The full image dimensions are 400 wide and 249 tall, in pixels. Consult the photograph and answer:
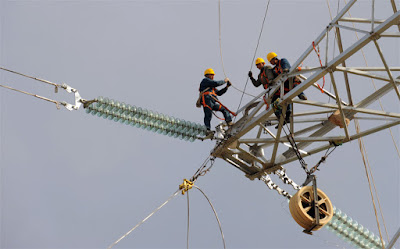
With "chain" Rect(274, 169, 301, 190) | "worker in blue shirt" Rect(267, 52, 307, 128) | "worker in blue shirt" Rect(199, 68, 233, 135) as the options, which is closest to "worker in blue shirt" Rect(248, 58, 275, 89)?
"worker in blue shirt" Rect(267, 52, 307, 128)

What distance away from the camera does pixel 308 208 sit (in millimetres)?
21141

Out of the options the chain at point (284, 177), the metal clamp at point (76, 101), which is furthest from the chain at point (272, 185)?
the metal clamp at point (76, 101)

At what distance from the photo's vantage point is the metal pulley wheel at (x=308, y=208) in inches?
822

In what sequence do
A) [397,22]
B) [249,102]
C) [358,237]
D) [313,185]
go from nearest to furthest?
[397,22] → [313,185] → [249,102] → [358,237]

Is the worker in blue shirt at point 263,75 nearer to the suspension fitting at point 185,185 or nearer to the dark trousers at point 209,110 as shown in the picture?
the dark trousers at point 209,110

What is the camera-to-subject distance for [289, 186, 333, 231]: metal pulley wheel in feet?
68.5

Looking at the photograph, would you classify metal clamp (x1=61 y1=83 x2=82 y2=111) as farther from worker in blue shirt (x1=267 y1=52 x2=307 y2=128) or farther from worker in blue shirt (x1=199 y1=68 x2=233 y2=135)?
worker in blue shirt (x1=267 y1=52 x2=307 y2=128)

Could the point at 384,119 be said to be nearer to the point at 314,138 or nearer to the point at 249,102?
the point at 314,138

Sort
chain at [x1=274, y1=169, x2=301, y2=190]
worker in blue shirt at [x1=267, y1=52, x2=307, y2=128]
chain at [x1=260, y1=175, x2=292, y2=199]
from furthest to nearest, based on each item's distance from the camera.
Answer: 1. chain at [x1=260, y1=175, x2=292, y2=199]
2. chain at [x1=274, y1=169, x2=301, y2=190]
3. worker in blue shirt at [x1=267, y1=52, x2=307, y2=128]

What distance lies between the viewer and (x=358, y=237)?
91.6 ft

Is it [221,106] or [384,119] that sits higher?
[221,106]

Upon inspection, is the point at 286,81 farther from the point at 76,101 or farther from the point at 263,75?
the point at 76,101

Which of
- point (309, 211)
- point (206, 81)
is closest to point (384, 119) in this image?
point (309, 211)

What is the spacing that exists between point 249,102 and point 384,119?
156 inches
